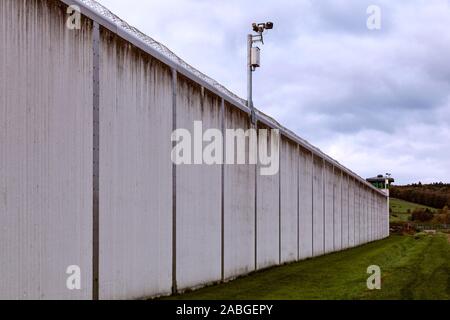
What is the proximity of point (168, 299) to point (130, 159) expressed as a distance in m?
3.52

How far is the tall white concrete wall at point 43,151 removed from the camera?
10.2 meters

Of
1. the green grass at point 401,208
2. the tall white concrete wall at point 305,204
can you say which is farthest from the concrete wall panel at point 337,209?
the green grass at point 401,208

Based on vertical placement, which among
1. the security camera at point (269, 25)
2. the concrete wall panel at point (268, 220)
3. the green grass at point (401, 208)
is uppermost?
the security camera at point (269, 25)

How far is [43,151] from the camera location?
36.1 ft

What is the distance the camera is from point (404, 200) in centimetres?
18100

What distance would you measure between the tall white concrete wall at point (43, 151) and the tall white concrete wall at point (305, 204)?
67.3ft

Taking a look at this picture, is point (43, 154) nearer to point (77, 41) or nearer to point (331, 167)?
point (77, 41)

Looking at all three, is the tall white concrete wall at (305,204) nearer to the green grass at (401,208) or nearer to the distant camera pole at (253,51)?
the distant camera pole at (253,51)

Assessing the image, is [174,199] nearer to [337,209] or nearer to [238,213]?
[238,213]

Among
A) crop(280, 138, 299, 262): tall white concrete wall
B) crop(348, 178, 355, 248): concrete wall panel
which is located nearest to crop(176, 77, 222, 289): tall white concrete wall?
crop(280, 138, 299, 262): tall white concrete wall

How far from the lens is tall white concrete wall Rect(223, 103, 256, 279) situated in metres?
20.5

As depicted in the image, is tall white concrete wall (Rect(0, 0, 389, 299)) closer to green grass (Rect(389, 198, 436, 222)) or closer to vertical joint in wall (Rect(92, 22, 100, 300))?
vertical joint in wall (Rect(92, 22, 100, 300))

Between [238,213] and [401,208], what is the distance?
15263 cm
